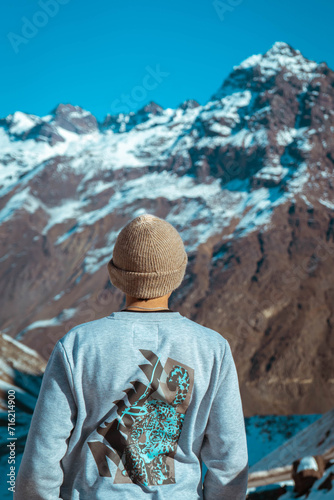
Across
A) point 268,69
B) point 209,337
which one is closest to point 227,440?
point 209,337

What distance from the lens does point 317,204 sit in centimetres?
6381

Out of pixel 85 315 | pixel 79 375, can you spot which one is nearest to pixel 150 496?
pixel 79 375

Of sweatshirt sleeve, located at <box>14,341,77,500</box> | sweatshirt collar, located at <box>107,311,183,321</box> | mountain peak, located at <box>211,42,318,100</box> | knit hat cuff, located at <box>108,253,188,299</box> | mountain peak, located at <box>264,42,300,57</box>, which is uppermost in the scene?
mountain peak, located at <box>264,42,300,57</box>

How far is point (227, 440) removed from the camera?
180 centimetres

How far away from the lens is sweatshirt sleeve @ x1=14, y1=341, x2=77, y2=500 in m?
1.67

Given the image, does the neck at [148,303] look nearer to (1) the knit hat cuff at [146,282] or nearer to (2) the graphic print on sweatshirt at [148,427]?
(1) the knit hat cuff at [146,282]

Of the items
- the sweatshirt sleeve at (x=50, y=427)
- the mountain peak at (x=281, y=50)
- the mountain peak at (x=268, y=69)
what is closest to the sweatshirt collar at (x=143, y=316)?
the sweatshirt sleeve at (x=50, y=427)

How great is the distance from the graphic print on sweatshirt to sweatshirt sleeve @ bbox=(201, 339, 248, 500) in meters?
0.14

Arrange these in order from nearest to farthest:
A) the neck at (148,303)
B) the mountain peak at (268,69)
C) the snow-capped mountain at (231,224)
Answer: the neck at (148,303)
the snow-capped mountain at (231,224)
the mountain peak at (268,69)

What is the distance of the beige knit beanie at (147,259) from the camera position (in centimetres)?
183

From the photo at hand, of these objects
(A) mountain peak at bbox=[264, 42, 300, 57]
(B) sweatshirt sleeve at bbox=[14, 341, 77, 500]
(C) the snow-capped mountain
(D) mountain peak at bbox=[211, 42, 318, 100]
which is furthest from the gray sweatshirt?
(A) mountain peak at bbox=[264, 42, 300, 57]

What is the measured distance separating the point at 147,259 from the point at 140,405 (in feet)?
1.91

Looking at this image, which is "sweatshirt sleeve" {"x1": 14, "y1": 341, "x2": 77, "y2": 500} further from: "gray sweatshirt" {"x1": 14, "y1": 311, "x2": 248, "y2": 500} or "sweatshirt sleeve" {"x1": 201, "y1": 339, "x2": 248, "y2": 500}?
"sweatshirt sleeve" {"x1": 201, "y1": 339, "x2": 248, "y2": 500}

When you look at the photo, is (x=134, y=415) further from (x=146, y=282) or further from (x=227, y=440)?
(x=146, y=282)
